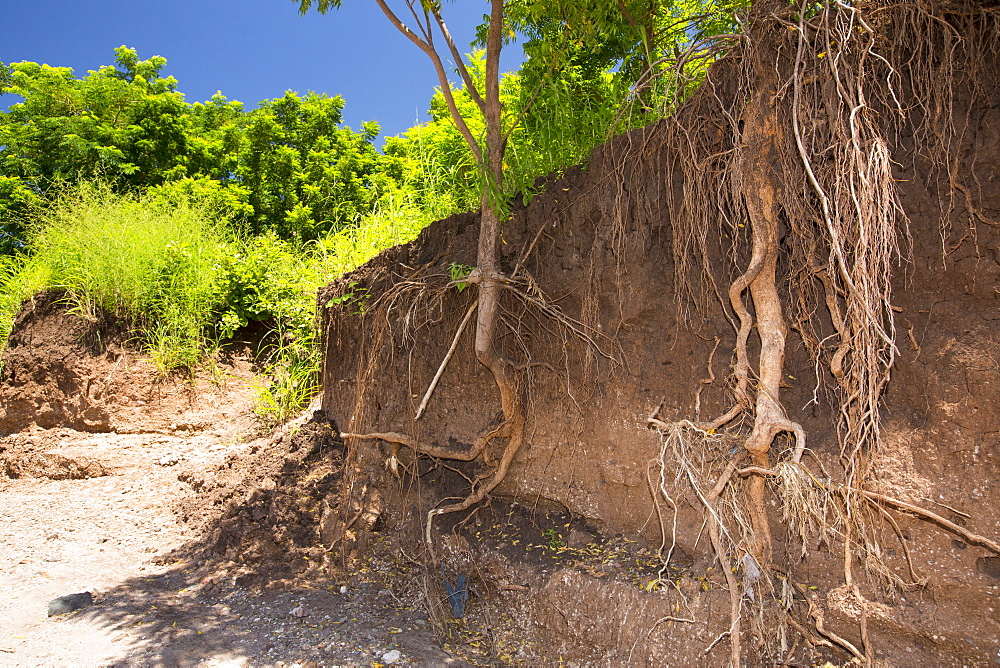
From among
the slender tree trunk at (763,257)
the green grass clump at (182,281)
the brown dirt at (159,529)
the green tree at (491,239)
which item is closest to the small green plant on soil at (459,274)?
the green tree at (491,239)

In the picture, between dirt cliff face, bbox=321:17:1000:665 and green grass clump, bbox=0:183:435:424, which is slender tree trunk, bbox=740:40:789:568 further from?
green grass clump, bbox=0:183:435:424

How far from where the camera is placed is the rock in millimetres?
4301

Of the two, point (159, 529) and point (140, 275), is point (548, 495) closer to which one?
point (159, 529)

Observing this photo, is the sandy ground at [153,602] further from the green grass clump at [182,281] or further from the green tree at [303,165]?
the green tree at [303,165]

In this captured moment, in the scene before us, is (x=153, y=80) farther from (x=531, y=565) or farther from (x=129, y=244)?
(x=531, y=565)

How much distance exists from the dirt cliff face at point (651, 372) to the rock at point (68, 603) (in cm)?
207

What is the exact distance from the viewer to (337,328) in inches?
238

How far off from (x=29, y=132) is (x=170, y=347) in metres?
6.86

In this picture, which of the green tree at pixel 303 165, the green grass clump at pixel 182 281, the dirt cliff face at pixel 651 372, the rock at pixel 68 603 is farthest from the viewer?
the green tree at pixel 303 165

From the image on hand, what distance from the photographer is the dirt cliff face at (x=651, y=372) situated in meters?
3.12

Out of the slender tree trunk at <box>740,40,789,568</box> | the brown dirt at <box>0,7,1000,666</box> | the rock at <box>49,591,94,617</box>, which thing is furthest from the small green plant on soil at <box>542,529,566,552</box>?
the rock at <box>49,591,94,617</box>

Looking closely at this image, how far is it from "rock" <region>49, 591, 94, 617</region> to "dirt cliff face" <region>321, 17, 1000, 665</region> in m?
2.07

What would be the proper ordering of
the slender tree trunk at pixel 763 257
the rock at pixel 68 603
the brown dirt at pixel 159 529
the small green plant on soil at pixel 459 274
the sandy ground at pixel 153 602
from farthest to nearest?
the small green plant on soil at pixel 459 274 → the rock at pixel 68 603 → the brown dirt at pixel 159 529 → the sandy ground at pixel 153 602 → the slender tree trunk at pixel 763 257

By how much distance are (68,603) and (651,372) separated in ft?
14.1
